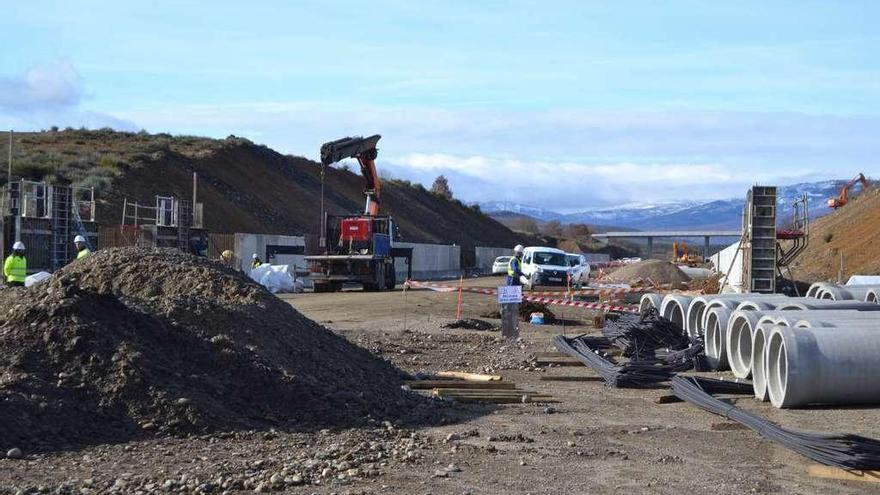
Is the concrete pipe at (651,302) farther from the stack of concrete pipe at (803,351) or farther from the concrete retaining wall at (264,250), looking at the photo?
the concrete retaining wall at (264,250)

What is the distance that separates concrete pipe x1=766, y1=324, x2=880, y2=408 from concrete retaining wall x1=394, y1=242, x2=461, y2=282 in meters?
38.1

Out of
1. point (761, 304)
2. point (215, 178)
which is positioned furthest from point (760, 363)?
point (215, 178)

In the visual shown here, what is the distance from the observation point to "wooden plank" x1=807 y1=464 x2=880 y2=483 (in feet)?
29.7

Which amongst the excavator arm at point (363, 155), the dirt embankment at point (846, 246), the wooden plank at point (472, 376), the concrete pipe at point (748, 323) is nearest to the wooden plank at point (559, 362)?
the wooden plank at point (472, 376)

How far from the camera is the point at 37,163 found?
61.0 meters

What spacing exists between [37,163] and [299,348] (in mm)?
52083

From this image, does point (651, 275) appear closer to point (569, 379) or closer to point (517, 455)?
point (569, 379)

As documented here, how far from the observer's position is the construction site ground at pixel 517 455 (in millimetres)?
8812

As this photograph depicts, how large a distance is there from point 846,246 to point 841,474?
152 ft

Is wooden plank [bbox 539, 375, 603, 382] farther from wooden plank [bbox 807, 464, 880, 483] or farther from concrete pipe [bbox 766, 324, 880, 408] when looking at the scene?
wooden plank [bbox 807, 464, 880, 483]

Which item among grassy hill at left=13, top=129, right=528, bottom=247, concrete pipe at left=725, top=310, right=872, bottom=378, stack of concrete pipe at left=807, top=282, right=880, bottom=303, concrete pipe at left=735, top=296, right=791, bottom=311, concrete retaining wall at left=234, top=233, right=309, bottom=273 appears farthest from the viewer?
grassy hill at left=13, top=129, right=528, bottom=247

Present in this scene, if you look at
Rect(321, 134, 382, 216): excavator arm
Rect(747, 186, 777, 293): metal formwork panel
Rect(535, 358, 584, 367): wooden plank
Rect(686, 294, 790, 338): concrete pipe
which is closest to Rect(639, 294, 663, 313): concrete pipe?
Rect(686, 294, 790, 338): concrete pipe

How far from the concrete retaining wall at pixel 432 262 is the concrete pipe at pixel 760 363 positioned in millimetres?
36560

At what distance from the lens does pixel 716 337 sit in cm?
1714
